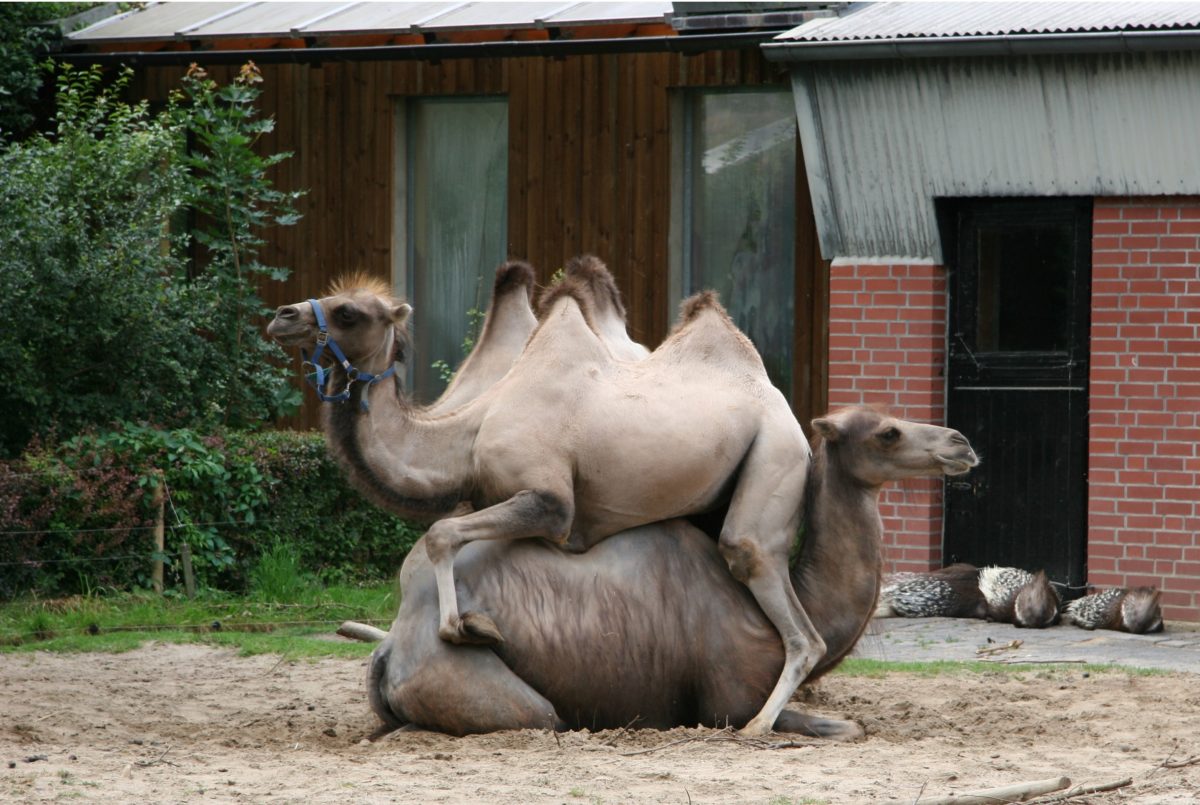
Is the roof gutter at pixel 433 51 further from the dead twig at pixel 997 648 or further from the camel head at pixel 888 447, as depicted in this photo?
the camel head at pixel 888 447

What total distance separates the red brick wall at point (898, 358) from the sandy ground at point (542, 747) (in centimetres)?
348

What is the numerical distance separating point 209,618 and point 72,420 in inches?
94.1

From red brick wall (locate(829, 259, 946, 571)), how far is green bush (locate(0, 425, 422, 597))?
11.2 feet

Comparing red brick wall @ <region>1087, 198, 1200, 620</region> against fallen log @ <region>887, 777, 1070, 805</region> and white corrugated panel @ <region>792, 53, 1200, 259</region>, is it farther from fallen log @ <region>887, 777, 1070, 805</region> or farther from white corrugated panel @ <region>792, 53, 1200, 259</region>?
fallen log @ <region>887, 777, 1070, 805</region>

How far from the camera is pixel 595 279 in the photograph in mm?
7996

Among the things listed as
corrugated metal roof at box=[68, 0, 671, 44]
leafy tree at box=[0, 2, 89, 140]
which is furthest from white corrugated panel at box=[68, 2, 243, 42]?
leafy tree at box=[0, 2, 89, 140]

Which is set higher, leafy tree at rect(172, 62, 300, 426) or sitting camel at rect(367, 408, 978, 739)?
leafy tree at rect(172, 62, 300, 426)

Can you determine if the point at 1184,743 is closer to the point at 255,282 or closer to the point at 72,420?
the point at 72,420

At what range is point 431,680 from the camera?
7035 millimetres

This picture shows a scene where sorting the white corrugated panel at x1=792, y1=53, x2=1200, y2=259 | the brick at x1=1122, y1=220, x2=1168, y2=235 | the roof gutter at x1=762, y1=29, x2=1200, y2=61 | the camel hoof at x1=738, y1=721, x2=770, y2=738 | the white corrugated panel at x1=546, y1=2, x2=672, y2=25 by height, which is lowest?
the camel hoof at x1=738, y1=721, x2=770, y2=738

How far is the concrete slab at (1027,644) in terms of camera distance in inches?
403

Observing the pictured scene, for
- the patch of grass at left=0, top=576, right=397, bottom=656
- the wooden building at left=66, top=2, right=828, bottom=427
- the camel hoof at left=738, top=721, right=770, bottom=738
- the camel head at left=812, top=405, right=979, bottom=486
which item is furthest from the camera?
the wooden building at left=66, top=2, right=828, bottom=427

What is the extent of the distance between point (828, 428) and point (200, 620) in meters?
5.05

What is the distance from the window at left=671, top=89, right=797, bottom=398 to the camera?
48.2 feet
